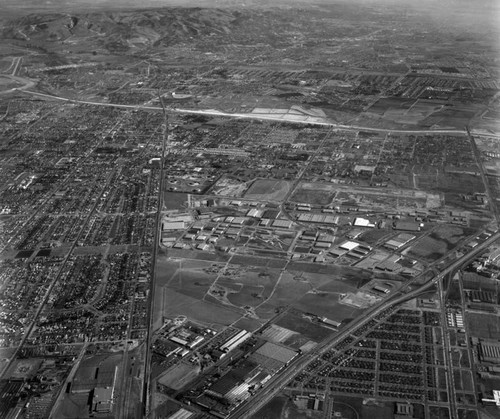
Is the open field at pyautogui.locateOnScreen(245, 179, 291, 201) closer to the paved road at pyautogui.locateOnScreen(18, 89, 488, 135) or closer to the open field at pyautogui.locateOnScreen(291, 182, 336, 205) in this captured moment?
the open field at pyautogui.locateOnScreen(291, 182, 336, 205)

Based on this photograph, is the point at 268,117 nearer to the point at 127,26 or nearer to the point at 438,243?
the point at 438,243

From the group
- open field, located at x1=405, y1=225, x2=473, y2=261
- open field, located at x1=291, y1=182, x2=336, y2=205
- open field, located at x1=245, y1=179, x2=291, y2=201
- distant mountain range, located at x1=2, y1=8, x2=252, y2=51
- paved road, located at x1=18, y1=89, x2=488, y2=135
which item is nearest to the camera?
open field, located at x1=405, y1=225, x2=473, y2=261

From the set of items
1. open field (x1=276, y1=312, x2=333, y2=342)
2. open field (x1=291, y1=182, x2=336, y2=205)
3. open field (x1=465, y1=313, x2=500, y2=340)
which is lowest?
open field (x1=291, y1=182, x2=336, y2=205)

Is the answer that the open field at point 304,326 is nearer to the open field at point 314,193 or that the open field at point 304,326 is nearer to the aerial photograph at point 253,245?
the aerial photograph at point 253,245

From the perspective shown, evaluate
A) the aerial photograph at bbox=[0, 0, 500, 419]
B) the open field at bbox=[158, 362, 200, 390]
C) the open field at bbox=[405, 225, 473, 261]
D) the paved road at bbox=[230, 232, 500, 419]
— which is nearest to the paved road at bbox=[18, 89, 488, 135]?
the aerial photograph at bbox=[0, 0, 500, 419]

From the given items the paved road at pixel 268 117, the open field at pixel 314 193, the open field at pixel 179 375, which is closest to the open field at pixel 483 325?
the open field at pixel 179 375

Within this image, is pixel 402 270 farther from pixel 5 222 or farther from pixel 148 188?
pixel 5 222

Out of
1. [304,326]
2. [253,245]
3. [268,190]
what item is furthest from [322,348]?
[268,190]

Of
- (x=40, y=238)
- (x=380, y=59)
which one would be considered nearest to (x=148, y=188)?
(x=40, y=238)

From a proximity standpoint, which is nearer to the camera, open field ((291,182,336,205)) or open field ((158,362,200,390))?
open field ((158,362,200,390))

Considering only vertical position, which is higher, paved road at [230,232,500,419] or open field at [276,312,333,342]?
paved road at [230,232,500,419]
